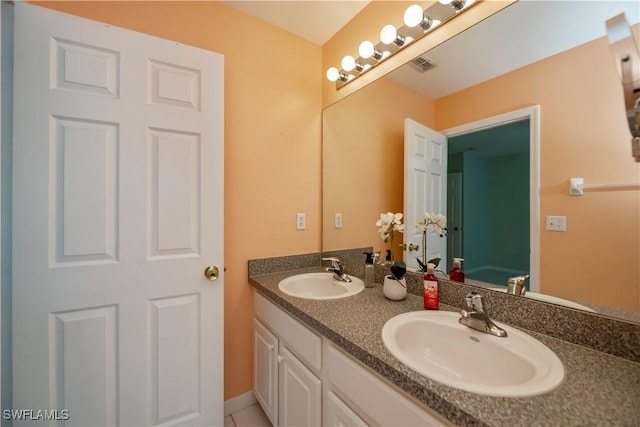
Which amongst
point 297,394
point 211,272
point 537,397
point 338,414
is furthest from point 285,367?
point 537,397

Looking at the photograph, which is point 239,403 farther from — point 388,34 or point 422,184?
point 388,34

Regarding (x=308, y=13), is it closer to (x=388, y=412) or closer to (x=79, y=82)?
(x=79, y=82)

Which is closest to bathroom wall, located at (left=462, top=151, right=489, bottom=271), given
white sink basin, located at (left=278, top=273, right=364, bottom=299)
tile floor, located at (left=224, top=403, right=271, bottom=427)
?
white sink basin, located at (left=278, top=273, right=364, bottom=299)

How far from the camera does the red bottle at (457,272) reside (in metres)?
1.10

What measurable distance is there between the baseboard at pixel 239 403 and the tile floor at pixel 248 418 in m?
0.02

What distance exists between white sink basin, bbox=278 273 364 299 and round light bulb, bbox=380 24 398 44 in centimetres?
131

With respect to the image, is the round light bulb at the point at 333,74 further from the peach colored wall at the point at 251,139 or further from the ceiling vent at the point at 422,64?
the ceiling vent at the point at 422,64

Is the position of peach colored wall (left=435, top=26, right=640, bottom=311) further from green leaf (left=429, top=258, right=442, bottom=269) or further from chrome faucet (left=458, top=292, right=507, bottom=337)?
green leaf (left=429, top=258, right=442, bottom=269)

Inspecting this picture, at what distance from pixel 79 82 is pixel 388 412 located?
1625 millimetres

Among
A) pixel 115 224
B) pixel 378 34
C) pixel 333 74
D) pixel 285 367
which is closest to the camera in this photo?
pixel 115 224

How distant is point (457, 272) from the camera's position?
1106 millimetres

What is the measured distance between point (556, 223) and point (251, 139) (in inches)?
59.1

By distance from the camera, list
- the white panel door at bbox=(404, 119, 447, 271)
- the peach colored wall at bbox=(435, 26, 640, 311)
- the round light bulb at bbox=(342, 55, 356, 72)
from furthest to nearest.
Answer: the round light bulb at bbox=(342, 55, 356, 72) → the white panel door at bbox=(404, 119, 447, 271) → the peach colored wall at bbox=(435, 26, 640, 311)

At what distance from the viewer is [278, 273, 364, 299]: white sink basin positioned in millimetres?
1453
